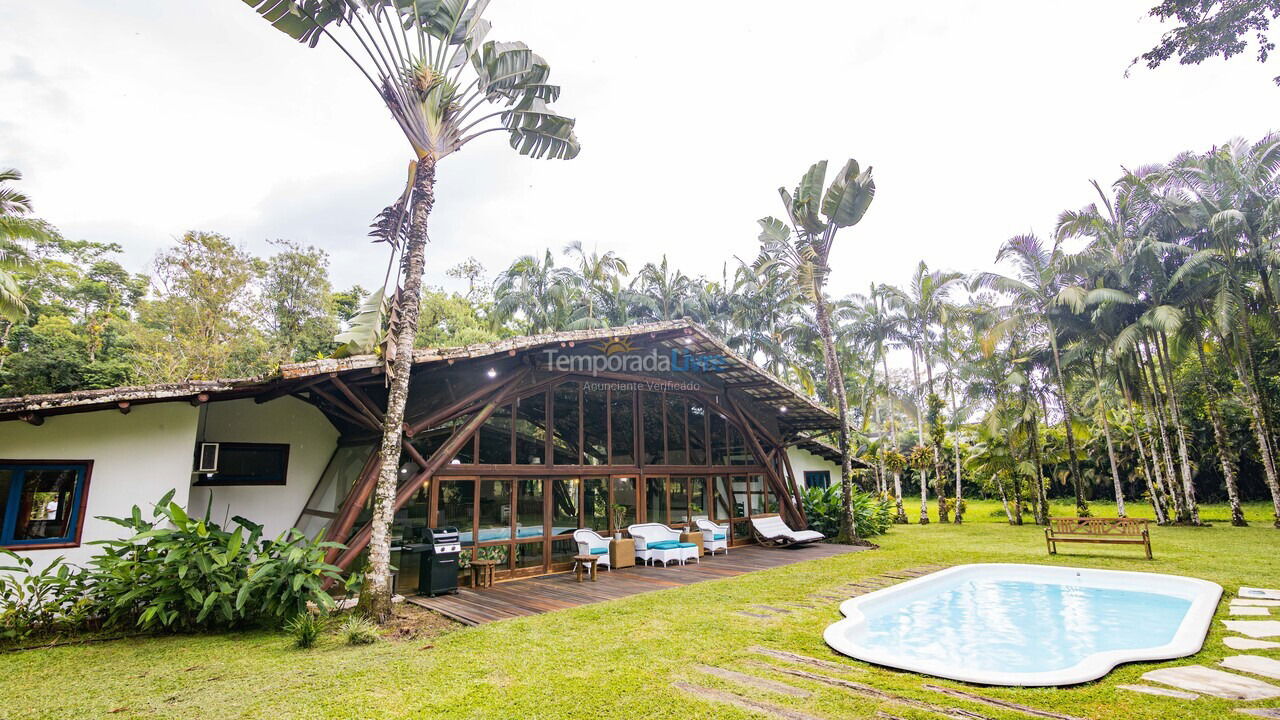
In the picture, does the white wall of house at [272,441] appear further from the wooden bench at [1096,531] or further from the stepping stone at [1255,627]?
the wooden bench at [1096,531]

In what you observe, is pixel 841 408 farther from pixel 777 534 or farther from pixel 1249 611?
pixel 1249 611

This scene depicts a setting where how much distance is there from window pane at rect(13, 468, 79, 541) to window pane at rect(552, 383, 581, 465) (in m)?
6.41

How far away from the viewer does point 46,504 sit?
623cm

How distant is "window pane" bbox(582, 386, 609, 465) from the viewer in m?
10.9

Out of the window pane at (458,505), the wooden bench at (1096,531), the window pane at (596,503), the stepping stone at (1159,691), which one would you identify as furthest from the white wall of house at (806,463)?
the stepping stone at (1159,691)

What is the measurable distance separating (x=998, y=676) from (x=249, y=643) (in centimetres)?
707

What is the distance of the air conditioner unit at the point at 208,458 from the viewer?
7741 mm

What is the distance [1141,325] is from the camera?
15406 millimetres

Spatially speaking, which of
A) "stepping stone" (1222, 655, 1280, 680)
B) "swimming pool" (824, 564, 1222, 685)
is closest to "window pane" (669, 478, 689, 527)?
"swimming pool" (824, 564, 1222, 685)

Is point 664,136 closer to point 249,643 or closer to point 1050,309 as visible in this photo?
point 1050,309

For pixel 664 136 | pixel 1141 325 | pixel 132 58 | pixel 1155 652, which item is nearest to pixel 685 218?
pixel 664 136

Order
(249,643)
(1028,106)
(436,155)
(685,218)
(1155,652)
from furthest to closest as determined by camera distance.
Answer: (685,218) → (1028,106) → (436,155) → (249,643) → (1155,652)

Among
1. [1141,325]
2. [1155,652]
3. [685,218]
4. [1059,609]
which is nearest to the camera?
[1155,652]

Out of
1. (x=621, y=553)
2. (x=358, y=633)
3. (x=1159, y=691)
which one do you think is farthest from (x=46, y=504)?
(x=1159, y=691)
